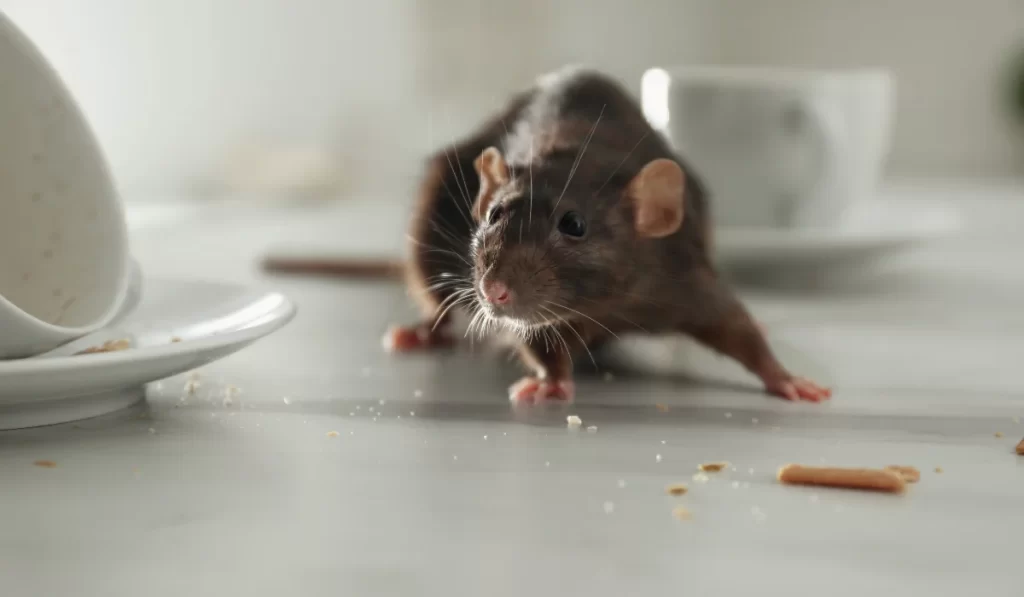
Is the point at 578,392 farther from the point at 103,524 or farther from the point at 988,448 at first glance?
the point at 103,524

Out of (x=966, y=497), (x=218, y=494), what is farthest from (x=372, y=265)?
(x=966, y=497)

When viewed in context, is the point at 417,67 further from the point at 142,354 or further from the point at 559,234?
the point at 142,354

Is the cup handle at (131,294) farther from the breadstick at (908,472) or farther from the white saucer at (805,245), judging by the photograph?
the white saucer at (805,245)

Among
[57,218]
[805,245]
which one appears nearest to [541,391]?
[57,218]

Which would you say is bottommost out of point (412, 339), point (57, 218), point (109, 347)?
point (412, 339)

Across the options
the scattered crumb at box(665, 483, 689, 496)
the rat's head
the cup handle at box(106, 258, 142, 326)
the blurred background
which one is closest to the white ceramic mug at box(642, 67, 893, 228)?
the rat's head

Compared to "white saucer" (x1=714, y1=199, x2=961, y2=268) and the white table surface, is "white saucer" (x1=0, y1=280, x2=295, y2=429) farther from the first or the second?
"white saucer" (x1=714, y1=199, x2=961, y2=268)
